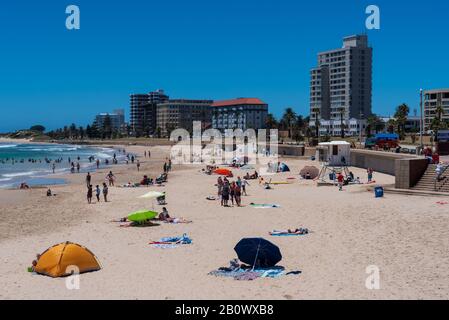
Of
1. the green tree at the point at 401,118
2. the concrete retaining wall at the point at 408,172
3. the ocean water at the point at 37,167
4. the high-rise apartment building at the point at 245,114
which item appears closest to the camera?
the concrete retaining wall at the point at 408,172

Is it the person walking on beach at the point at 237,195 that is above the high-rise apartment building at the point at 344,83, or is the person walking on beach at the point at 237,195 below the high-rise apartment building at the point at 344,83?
below

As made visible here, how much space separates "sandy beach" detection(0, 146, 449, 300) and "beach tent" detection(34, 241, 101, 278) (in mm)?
290

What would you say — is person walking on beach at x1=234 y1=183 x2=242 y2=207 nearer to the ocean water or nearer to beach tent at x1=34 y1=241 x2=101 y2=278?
beach tent at x1=34 y1=241 x2=101 y2=278

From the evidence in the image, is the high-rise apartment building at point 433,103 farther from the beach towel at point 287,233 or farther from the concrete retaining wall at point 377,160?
the beach towel at point 287,233

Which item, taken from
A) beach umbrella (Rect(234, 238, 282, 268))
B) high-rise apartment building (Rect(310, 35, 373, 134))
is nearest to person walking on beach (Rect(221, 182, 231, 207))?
beach umbrella (Rect(234, 238, 282, 268))

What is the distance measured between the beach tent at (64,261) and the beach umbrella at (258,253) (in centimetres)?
396

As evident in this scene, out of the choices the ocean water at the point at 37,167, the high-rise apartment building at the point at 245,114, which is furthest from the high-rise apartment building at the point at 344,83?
the ocean water at the point at 37,167

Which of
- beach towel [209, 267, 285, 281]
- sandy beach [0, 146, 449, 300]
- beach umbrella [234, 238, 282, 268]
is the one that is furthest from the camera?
beach umbrella [234, 238, 282, 268]

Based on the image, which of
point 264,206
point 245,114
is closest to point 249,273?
point 264,206

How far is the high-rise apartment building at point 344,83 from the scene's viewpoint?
136 m

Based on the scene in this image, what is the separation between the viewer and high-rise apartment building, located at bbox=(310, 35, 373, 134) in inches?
5364

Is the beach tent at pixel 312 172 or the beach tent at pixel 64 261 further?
the beach tent at pixel 312 172

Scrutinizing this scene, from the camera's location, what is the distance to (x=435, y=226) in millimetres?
17750
